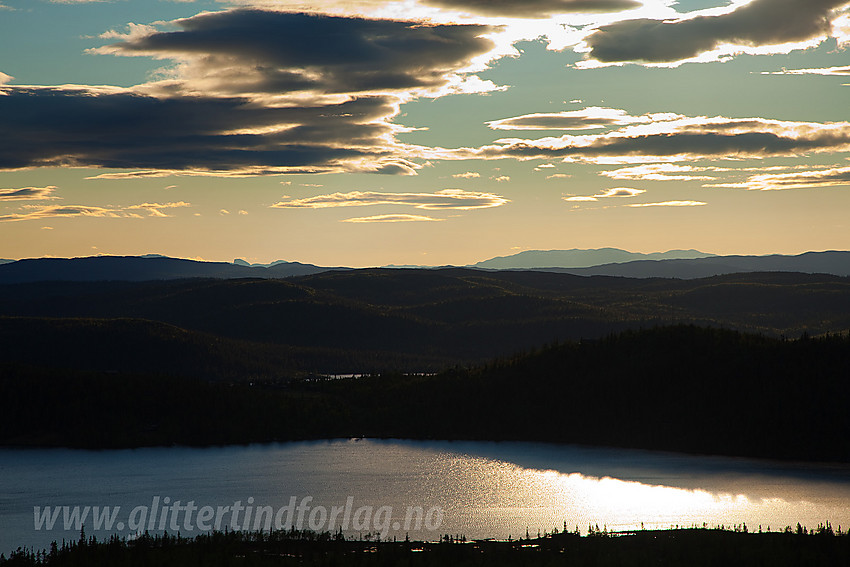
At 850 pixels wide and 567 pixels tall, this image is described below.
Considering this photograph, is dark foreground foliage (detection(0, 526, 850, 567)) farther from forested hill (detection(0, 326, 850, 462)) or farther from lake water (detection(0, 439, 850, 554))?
forested hill (detection(0, 326, 850, 462))

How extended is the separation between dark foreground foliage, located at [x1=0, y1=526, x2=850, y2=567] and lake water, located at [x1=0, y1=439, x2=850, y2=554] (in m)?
4.25

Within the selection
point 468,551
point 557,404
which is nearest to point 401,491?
point 468,551

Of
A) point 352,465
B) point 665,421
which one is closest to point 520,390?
point 665,421

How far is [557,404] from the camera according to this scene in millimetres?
111938

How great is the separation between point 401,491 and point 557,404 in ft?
131

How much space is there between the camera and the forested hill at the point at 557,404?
328 feet

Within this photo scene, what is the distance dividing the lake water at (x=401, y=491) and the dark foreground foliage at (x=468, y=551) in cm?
425

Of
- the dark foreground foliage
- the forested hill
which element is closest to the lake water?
the dark foreground foliage

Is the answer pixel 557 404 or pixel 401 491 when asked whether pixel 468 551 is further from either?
pixel 557 404

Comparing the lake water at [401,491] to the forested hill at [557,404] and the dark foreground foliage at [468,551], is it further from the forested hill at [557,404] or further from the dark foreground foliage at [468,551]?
the forested hill at [557,404]

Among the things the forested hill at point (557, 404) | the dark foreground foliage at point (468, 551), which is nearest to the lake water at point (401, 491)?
the dark foreground foliage at point (468, 551)

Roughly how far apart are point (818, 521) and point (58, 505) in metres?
57.0

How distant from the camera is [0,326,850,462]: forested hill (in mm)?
99938

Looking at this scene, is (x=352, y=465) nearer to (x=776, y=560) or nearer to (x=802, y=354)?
(x=776, y=560)
